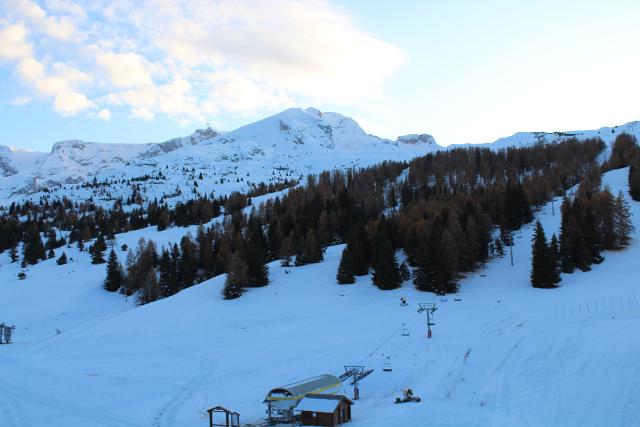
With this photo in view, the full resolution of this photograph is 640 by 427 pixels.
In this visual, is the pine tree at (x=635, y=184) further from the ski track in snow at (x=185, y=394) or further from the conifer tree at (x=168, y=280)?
the ski track in snow at (x=185, y=394)

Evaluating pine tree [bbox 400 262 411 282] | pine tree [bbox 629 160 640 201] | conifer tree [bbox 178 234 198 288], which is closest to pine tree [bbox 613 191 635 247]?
pine tree [bbox 629 160 640 201]

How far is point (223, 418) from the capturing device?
26562 millimetres

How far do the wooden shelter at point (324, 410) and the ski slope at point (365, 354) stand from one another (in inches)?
36.9

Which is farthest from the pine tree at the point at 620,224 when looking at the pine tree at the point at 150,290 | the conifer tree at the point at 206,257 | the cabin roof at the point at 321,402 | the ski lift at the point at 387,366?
the pine tree at the point at 150,290

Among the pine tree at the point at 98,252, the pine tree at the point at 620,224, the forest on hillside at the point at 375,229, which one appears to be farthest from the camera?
the pine tree at the point at 98,252

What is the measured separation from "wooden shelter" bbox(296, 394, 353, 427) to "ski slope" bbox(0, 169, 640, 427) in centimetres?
94

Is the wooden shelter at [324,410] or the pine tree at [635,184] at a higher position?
the pine tree at [635,184]

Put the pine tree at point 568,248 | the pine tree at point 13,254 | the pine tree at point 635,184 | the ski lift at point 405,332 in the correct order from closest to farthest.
Result: 1. the ski lift at point 405,332
2. the pine tree at point 568,248
3. the pine tree at point 635,184
4. the pine tree at point 13,254

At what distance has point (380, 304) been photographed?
56.2 m

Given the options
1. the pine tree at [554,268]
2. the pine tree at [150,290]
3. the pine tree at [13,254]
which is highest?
the pine tree at [554,268]

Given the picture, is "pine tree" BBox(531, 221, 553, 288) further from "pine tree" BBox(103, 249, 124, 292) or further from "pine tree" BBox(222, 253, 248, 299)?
"pine tree" BBox(103, 249, 124, 292)

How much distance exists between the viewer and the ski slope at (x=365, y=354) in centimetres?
2611

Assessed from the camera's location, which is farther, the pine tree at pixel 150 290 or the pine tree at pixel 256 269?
the pine tree at pixel 150 290

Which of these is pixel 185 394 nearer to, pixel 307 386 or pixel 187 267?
pixel 307 386
